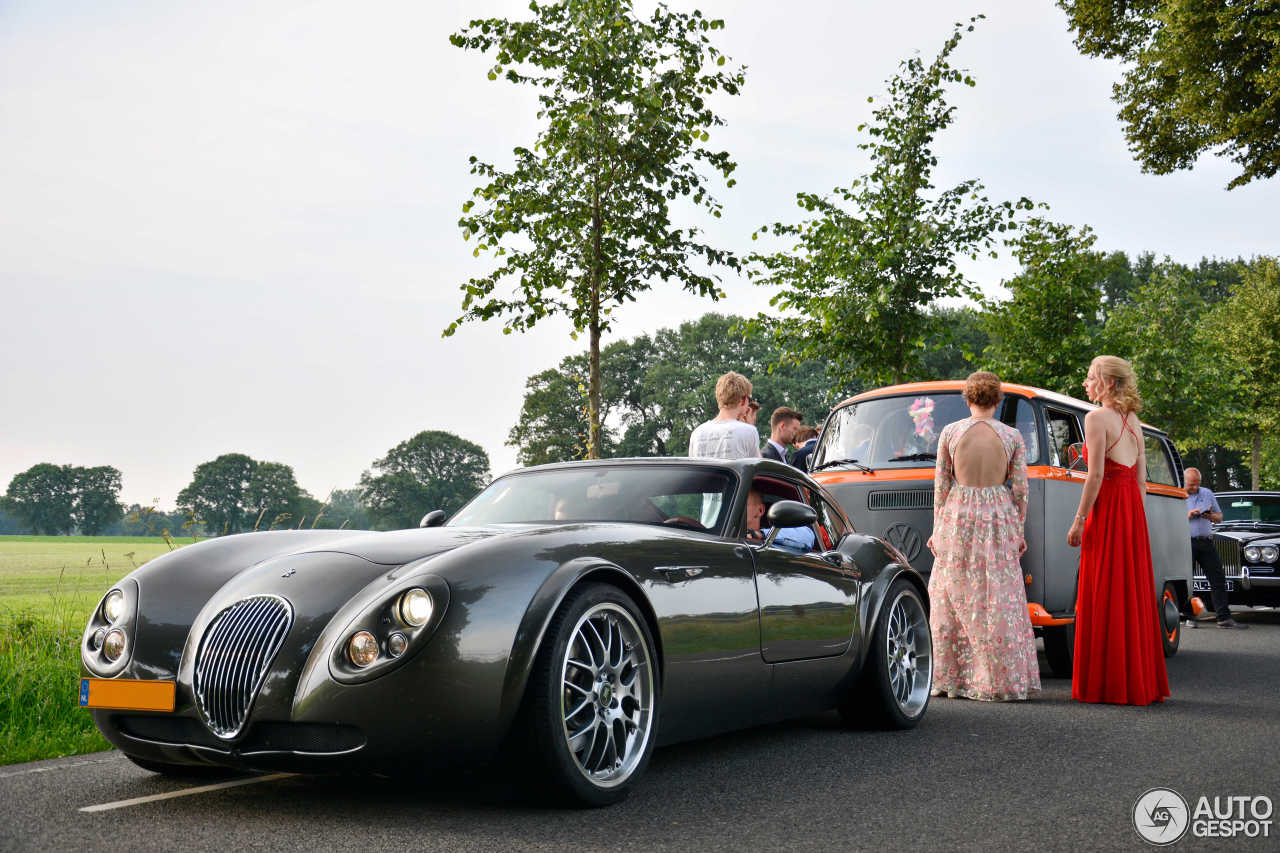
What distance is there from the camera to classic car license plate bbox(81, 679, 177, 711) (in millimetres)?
4148

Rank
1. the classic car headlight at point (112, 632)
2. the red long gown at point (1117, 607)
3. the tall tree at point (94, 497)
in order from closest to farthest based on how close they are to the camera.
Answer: the classic car headlight at point (112, 632), the red long gown at point (1117, 607), the tall tree at point (94, 497)

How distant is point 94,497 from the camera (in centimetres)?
4641

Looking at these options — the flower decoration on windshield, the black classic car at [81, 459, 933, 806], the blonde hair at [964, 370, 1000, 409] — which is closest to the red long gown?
the blonde hair at [964, 370, 1000, 409]

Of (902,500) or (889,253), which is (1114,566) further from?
(889,253)

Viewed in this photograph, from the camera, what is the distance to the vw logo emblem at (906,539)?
912 cm

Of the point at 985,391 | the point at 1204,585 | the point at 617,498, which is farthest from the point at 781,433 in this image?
the point at 1204,585

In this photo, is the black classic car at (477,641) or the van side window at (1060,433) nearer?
the black classic car at (477,641)

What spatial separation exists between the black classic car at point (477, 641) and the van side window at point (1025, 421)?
158 inches

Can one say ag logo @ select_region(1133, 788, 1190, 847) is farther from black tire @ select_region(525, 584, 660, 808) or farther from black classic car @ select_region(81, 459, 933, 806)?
black tire @ select_region(525, 584, 660, 808)

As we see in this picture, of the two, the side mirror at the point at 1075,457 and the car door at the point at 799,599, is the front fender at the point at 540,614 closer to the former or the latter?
the car door at the point at 799,599

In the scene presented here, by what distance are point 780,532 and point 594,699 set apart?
2032mm

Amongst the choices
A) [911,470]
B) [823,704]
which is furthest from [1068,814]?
[911,470]

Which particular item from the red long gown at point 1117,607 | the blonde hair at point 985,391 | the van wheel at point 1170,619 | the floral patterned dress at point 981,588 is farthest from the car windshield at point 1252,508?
the blonde hair at point 985,391

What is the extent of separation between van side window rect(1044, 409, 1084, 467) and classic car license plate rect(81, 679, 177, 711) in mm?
6813
